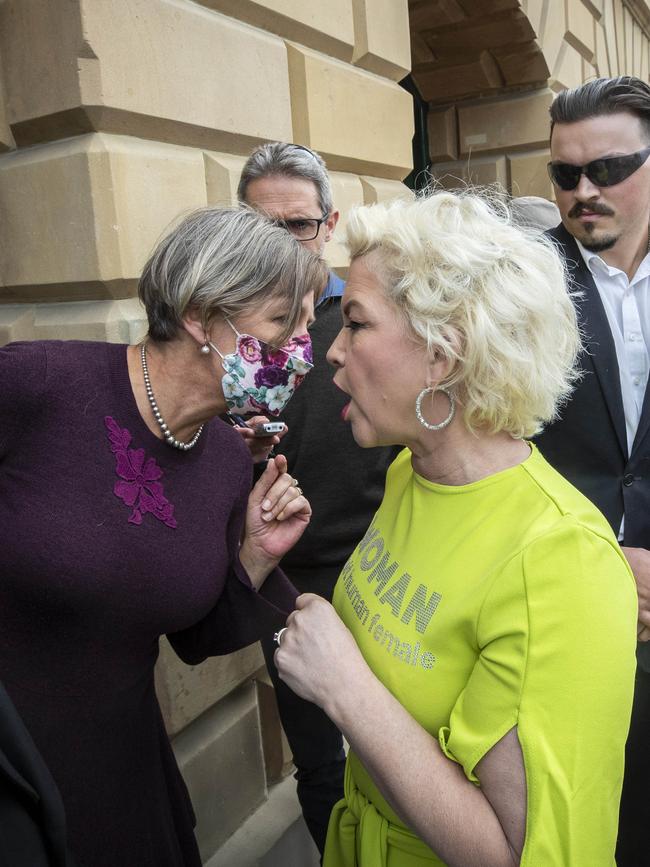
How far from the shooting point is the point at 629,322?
7.46 ft

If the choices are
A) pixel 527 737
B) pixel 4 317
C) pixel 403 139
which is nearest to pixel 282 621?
pixel 527 737

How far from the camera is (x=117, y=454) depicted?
153cm

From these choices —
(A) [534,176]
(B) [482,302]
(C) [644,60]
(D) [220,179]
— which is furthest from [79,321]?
(C) [644,60]

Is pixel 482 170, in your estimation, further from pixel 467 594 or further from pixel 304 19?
pixel 467 594

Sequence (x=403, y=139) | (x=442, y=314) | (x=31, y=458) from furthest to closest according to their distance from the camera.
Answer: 1. (x=403, y=139)
2. (x=31, y=458)
3. (x=442, y=314)

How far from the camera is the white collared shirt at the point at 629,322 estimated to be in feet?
7.29

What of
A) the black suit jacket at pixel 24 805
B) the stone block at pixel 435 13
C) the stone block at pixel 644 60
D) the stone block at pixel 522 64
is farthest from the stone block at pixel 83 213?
the stone block at pixel 644 60

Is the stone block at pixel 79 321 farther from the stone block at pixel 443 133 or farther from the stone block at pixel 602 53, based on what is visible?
the stone block at pixel 602 53

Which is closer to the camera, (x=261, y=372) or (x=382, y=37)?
(x=261, y=372)

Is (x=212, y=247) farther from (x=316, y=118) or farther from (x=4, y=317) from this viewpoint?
(x=316, y=118)

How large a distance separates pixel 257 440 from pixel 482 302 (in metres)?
1.01

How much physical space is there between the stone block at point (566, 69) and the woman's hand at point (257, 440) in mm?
4964

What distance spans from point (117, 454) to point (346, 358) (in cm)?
49

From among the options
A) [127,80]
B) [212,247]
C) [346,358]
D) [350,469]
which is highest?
[127,80]
